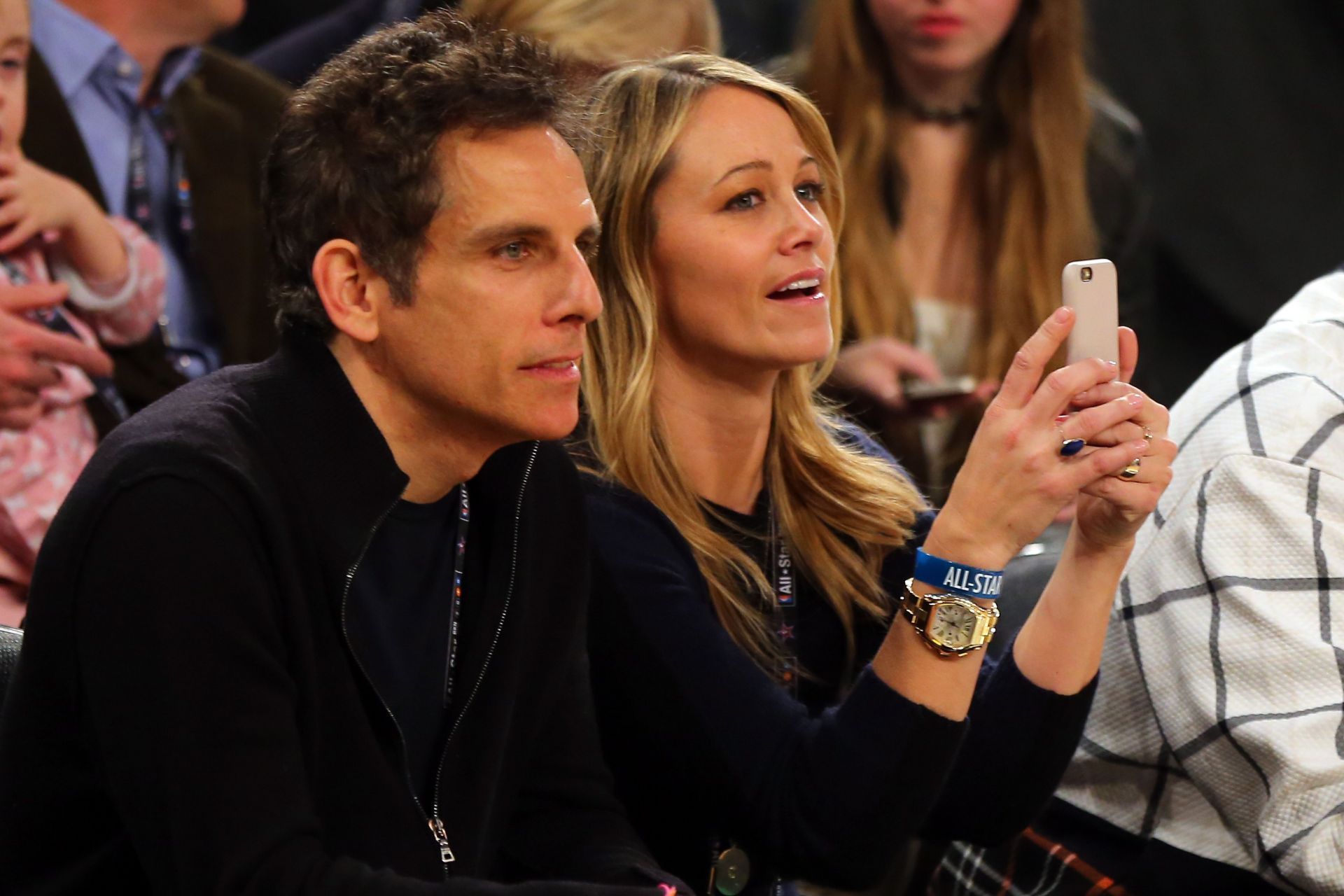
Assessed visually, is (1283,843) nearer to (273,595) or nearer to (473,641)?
(473,641)

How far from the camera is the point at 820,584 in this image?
74.3 inches

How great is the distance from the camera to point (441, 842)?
1.46 meters

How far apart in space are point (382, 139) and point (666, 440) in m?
0.55

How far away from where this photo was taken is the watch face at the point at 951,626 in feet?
5.23

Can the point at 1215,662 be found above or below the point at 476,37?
below

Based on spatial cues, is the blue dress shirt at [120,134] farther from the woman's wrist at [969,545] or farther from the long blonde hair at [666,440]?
the woman's wrist at [969,545]

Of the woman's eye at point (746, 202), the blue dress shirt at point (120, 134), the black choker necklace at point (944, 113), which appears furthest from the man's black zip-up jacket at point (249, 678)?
the black choker necklace at point (944, 113)

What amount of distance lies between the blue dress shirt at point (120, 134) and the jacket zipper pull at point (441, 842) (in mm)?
1218

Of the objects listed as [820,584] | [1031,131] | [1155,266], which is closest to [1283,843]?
[820,584]

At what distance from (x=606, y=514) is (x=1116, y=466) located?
51 cm

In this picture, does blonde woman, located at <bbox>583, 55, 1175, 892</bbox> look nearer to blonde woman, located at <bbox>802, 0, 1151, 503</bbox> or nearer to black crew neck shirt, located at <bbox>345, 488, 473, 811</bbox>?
black crew neck shirt, located at <bbox>345, 488, 473, 811</bbox>

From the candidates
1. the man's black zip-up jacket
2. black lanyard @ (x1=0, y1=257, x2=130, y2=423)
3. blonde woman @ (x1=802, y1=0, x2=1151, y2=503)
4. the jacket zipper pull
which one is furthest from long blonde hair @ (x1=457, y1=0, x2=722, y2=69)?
the jacket zipper pull

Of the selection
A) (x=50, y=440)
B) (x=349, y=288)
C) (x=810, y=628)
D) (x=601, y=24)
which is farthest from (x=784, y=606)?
(x=601, y=24)

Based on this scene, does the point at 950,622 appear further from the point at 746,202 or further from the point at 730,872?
the point at 746,202
